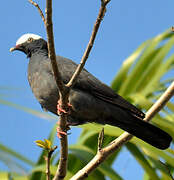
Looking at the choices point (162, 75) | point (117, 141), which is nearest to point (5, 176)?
point (117, 141)

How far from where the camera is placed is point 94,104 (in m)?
2.86

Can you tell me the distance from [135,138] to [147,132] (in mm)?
205

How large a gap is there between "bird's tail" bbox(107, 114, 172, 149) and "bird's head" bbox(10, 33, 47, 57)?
1.15 meters

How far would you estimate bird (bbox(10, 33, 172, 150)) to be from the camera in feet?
9.27

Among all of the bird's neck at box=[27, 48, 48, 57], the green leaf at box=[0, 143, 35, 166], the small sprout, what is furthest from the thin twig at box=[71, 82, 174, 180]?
the green leaf at box=[0, 143, 35, 166]

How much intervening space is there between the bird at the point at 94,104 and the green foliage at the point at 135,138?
0.50 feet

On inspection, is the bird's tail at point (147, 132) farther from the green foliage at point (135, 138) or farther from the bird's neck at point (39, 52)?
the bird's neck at point (39, 52)

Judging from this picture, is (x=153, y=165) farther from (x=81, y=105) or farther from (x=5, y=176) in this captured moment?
(x=5, y=176)

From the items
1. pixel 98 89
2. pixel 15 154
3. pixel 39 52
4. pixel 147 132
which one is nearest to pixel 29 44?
pixel 39 52

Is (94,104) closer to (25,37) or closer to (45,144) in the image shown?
(45,144)

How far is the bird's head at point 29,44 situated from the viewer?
137 inches

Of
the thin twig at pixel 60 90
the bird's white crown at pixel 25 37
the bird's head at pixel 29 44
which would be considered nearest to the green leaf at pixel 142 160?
the thin twig at pixel 60 90

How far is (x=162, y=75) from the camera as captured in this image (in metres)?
4.02

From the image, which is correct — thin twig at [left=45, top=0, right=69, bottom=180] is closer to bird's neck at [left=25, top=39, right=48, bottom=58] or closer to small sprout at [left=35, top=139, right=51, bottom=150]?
small sprout at [left=35, top=139, right=51, bottom=150]
